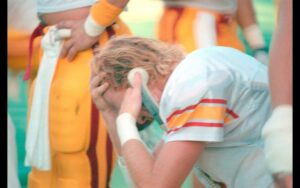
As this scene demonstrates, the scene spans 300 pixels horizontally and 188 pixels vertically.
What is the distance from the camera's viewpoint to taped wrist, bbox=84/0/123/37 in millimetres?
2438

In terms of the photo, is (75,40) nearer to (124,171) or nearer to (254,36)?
(124,171)

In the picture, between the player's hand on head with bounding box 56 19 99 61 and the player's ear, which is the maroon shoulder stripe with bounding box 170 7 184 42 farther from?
the player's hand on head with bounding box 56 19 99 61

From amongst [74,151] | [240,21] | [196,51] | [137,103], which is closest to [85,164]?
[74,151]

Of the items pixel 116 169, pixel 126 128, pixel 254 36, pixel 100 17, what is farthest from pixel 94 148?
pixel 254 36

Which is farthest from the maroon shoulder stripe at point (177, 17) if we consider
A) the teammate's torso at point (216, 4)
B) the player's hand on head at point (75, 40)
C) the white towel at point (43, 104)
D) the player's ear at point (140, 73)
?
the white towel at point (43, 104)

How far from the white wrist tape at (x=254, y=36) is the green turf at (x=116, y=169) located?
0.02 meters

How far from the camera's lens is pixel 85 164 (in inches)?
98.7

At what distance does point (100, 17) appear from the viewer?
2.45 m

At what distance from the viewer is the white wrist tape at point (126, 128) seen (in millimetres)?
2334

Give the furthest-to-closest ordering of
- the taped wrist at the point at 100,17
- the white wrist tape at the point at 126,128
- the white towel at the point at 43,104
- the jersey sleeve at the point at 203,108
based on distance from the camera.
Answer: the white towel at the point at 43,104, the taped wrist at the point at 100,17, the white wrist tape at the point at 126,128, the jersey sleeve at the point at 203,108

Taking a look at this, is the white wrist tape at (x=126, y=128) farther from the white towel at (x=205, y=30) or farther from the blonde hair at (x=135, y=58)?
the white towel at (x=205, y=30)

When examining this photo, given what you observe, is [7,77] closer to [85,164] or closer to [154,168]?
[85,164]

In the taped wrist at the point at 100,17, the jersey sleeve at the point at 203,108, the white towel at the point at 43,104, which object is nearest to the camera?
the jersey sleeve at the point at 203,108

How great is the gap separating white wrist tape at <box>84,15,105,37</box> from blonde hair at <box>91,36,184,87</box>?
5cm
